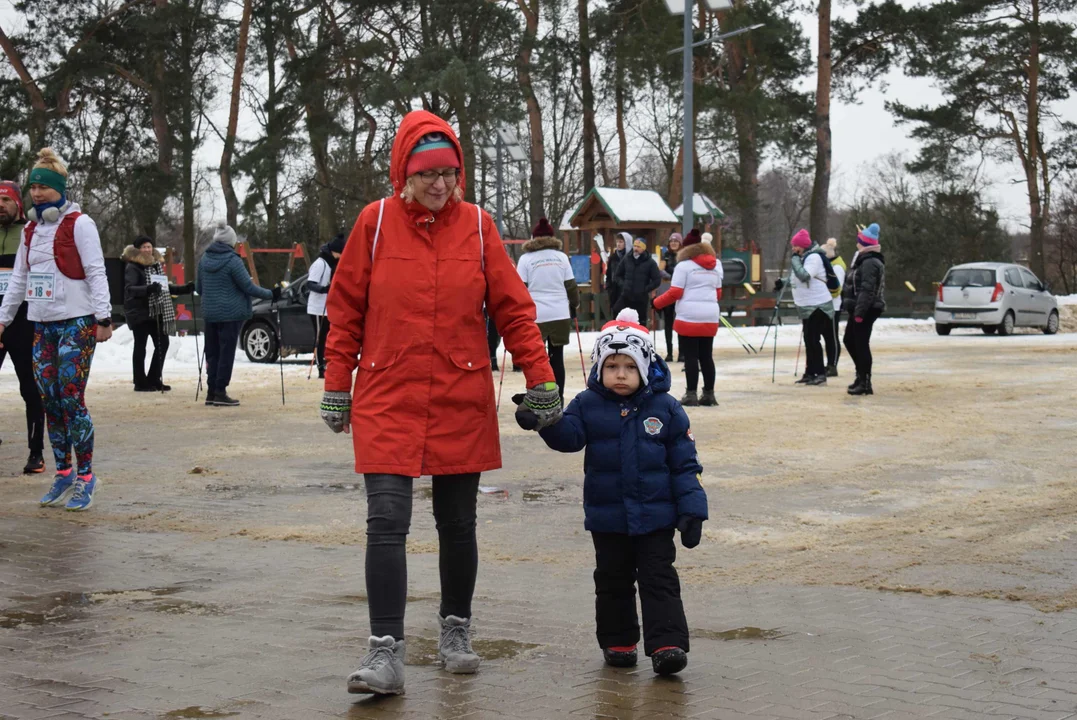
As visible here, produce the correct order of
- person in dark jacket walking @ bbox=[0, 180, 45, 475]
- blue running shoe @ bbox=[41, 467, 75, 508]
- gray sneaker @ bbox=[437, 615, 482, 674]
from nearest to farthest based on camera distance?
gray sneaker @ bbox=[437, 615, 482, 674]
blue running shoe @ bbox=[41, 467, 75, 508]
person in dark jacket walking @ bbox=[0, 180, 45, 475]

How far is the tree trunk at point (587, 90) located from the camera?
37.1m

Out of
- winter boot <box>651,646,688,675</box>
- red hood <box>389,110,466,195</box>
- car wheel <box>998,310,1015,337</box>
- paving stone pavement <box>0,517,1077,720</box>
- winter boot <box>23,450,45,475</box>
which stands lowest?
paving stone pavement <box>0,517,1077,720</box>

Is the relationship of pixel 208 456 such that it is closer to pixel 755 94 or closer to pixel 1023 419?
pixel 1023 419

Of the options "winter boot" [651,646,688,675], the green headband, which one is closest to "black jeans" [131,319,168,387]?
the green headband

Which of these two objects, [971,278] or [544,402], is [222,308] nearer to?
[544,402]

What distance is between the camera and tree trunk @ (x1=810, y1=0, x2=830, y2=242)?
38.6 m

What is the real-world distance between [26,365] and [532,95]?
25.3m

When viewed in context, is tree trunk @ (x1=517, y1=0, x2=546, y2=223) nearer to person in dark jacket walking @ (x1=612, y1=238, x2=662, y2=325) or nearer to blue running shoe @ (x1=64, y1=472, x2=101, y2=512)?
person in dark jacket walking @ (x1=612, y1=238, x2=662, y2=325)

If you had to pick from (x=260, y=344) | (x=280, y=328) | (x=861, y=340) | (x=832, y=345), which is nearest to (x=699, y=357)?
(x=861, y=340)

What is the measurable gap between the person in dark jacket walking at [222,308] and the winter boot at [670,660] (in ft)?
36.2

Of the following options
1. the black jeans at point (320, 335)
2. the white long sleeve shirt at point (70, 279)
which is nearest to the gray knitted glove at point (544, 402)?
the white long sleeve shirt at point (70, 279)

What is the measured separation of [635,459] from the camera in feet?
16.6

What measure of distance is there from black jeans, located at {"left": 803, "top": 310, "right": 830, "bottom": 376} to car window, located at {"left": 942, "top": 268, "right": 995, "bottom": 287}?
15389 mm

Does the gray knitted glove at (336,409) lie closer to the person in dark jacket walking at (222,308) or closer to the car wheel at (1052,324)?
the person in dark jacket walking at (222,308)
